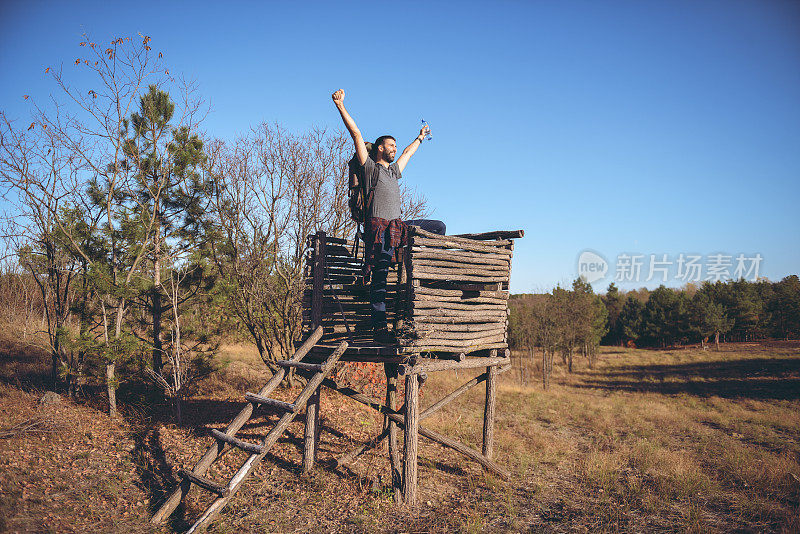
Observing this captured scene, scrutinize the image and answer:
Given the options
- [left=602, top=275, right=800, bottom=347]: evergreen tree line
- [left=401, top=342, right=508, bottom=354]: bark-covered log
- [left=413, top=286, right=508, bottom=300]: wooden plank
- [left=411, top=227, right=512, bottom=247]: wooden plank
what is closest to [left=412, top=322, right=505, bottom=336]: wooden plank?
[left=401, top=342, right=508, bottom=354]: bark-covered log

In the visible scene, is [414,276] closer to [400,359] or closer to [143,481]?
[400,359]

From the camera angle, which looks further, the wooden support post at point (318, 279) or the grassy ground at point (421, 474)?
the wooden support post at point (318, 279)

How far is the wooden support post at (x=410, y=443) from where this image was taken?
303 inches

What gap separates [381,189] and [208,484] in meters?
5.17

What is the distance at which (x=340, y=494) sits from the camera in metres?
8.50

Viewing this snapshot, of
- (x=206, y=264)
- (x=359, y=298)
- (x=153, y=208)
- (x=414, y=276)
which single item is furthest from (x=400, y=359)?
(x=153, y=208)

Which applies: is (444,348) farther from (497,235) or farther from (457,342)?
(497,235)

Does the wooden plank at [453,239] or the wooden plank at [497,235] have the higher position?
the wooden plank at [497,235]

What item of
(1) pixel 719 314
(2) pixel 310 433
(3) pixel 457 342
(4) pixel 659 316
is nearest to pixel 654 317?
(4) pixel 659 316

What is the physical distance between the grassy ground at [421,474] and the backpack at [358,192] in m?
5.32

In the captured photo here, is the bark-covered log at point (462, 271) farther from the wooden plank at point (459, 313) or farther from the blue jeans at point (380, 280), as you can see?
the wooden plank at point (459, 313)

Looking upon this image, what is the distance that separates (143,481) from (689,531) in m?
9.99

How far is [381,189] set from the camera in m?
7.45

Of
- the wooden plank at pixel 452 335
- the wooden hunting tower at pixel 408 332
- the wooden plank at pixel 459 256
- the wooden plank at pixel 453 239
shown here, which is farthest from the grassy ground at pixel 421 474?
the wooden plank at pixel 453 239
